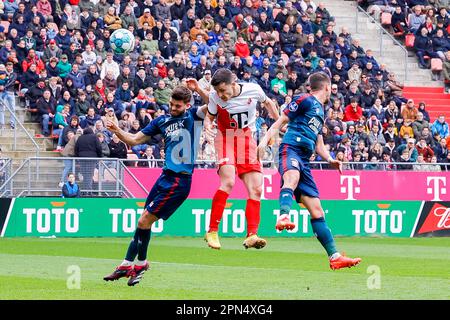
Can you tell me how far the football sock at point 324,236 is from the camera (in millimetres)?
14547

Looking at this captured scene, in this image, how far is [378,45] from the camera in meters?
41.0

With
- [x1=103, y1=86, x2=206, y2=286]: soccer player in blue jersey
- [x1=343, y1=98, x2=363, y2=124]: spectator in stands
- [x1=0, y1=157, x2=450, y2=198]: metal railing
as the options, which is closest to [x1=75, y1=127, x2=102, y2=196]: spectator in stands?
[x1=0, y1=157, x2=450, y2=198]: metal railing

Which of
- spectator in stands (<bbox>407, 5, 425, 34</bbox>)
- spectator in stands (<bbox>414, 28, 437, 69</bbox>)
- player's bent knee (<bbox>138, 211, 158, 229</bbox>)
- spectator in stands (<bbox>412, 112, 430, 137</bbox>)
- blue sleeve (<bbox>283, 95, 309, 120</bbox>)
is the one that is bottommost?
player's bent knee (<bbox>138, 211, 158, 229</bbox>)

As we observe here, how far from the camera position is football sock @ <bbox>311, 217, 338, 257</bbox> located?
14.5m

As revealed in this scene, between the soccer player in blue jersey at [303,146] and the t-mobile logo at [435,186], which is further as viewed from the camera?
the t-mobile logo at [435,186]

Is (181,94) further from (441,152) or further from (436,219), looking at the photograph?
(441,152)

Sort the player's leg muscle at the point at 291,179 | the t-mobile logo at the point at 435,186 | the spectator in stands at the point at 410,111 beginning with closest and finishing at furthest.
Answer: the player's leg muscle at the point at 291,179, the t-mobile logo at the point at 435,186, the spectator in stands at the point at 410,111

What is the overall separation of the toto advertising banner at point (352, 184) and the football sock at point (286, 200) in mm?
13653

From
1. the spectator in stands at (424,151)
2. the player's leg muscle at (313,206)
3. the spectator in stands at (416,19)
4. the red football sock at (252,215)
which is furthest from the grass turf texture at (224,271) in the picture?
the spectator in stands at (416,19)

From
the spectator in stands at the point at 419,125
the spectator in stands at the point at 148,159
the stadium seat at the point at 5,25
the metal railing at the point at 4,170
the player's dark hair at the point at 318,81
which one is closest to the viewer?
the player's dark hair at the point at 318,81

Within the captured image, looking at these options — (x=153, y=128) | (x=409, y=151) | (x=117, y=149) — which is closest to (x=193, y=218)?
(x=117, y=149)

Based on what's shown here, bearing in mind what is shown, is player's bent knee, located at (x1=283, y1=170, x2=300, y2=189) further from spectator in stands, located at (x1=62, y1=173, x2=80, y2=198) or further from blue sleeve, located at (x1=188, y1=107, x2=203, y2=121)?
spectator in stands, located at (x1=62, y1=173, x2=80, y2=198)

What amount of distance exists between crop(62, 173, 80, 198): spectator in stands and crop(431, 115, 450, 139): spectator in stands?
1276 centimetres

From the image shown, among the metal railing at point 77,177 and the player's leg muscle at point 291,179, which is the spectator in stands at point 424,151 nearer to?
the metal railing at point 77,177
